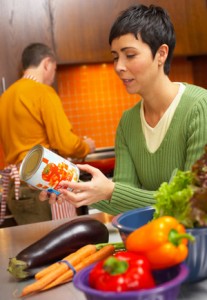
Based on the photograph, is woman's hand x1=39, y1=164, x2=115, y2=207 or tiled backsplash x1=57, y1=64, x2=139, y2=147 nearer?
woman's hand x1=39, y1=164, x2=115, y2=207

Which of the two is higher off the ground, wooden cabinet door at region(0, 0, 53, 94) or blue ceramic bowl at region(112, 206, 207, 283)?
wooden cabinet door at region(0, 0, 53, 94)

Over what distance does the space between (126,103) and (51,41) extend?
2.93 feet

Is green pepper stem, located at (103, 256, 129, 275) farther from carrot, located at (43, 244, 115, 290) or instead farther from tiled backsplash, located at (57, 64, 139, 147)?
tiled backsplash, located at (57, 64, 139, 147)

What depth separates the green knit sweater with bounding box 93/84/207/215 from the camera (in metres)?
1.58

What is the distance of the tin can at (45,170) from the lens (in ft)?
4.08

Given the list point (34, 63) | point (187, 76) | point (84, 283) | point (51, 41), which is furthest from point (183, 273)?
point (187, 76)

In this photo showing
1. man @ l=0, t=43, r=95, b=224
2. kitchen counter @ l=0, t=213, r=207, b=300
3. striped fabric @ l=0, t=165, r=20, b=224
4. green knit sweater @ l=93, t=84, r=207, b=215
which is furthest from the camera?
man @ l=0, t=43, r=95, b=224

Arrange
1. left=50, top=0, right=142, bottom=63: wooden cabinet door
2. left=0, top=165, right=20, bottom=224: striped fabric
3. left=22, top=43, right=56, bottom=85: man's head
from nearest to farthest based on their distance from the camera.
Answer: left=0, top=165, right=20, bottom=224: striped fabric → left=22, top=43, right=56, bottom=85: man's head → left=50, top=0, right=142, bottom=63: wooden cabinet door

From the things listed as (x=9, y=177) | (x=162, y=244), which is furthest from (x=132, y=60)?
(x=9, y=177)

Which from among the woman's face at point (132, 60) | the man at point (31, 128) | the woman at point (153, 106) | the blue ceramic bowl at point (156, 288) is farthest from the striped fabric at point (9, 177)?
the blue ceramic bowl at point (156, 288)

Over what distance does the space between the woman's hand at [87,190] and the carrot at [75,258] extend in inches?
6.6

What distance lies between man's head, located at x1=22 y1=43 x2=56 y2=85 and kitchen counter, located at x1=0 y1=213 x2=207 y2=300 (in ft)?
5.46

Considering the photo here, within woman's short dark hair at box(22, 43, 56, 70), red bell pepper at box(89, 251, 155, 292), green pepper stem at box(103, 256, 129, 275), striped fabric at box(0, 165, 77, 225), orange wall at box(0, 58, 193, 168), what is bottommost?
striped fabric at box(0, 165, 77, 225)

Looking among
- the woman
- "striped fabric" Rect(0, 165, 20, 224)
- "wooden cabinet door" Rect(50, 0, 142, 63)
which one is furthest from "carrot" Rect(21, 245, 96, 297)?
"wooden cabinet door" Rect(50, 0, 142, 63)
